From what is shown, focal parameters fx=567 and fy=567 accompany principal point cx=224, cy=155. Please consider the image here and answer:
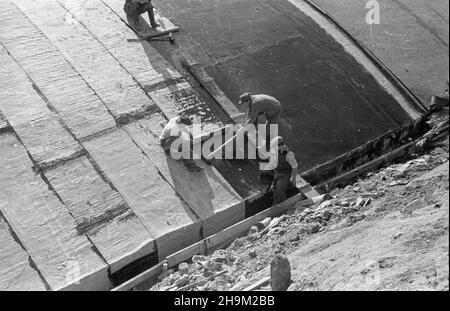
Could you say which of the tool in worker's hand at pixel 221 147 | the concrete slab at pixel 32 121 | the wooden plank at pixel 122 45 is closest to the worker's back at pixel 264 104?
the tool in worker's hand at pixel 221 147

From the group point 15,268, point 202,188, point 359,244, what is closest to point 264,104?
point 202,188

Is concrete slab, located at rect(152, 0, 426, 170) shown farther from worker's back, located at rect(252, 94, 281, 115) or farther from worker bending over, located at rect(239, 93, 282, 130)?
worker's back, located at rect(252, 94, 281, 115)

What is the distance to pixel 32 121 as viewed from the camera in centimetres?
1157

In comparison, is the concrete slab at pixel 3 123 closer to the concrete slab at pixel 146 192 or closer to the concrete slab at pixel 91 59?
the concrete slab at pixel 146 192

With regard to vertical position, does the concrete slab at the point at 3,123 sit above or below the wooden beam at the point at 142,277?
above

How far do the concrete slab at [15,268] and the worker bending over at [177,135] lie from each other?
3.31 meters

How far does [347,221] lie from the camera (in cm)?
985

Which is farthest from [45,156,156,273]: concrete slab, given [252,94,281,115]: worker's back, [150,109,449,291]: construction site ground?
[252,94,281,115]: worker's back

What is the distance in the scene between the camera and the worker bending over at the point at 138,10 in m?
13.5

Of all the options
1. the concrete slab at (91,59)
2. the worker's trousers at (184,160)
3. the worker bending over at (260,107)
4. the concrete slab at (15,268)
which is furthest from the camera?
the concrete slab at (91,59)

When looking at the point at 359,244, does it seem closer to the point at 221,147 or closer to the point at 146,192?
the point at 221,147

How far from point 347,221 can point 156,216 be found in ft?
11.3

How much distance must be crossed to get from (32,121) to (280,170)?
16.8 feet
